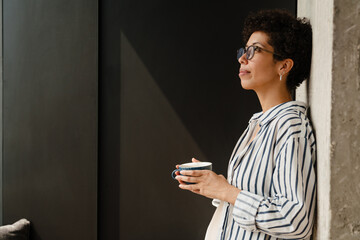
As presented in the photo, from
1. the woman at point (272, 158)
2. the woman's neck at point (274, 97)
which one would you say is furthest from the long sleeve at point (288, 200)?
the woman's neck at point (274, 97)

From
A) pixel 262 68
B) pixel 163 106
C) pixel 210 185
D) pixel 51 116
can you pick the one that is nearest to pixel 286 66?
pixel 262 68

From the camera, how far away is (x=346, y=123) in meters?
0.67

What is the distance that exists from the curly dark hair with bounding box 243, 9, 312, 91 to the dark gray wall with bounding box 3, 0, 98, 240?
1604mm

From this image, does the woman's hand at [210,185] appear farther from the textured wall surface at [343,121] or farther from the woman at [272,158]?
the textured wall surface at [343,121]

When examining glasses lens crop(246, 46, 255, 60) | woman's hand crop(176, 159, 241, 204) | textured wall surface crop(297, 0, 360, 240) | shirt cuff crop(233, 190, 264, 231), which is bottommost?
shirt cuff crop(233, 190, 264, 231)

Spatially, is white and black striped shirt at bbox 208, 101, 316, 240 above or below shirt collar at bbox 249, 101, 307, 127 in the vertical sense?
below

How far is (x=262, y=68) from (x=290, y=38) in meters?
0.13

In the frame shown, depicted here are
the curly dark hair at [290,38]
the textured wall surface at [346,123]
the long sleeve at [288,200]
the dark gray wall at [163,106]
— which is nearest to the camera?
the textured wall surface at [346,123]

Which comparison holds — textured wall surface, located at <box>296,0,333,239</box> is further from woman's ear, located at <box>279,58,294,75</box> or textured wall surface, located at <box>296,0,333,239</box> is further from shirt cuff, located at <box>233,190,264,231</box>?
woman's ear, located at <box>279,58,294,75</box>

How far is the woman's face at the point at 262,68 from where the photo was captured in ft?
3.74

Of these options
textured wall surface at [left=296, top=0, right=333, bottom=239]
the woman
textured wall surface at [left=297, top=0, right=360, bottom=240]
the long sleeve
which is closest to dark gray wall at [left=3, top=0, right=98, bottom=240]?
the woman

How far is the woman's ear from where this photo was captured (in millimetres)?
1129

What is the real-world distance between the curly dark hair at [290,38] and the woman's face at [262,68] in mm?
20

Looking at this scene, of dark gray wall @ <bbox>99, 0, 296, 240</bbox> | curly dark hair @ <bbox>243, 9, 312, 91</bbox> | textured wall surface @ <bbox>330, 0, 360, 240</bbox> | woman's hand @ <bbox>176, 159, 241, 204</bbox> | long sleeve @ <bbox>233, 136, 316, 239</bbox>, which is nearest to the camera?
textured wall surface @ <bbox>330, 0, 360, 240</bbox>
